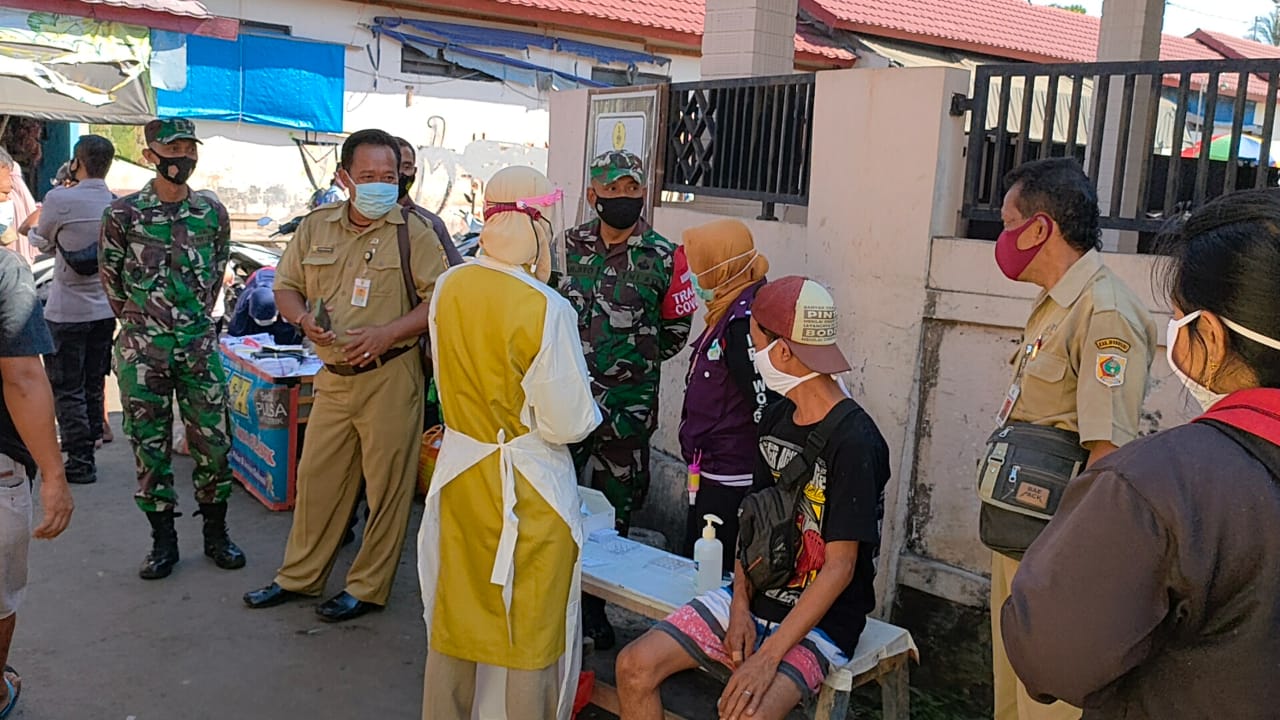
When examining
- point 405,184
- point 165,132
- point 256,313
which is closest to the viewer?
point 165,132

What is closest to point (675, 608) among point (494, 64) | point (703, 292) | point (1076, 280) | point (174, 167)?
point (703, 292)

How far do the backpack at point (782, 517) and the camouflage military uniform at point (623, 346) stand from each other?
4.54ft

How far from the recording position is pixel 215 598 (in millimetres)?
4680

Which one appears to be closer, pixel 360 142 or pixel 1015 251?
pixel 1015 251

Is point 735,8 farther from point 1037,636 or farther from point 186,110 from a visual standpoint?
point 186,110

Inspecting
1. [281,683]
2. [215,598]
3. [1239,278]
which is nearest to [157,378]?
[215,598]

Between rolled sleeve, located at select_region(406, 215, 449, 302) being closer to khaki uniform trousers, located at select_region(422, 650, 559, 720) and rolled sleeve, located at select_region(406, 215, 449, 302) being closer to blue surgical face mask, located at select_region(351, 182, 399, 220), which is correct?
blue surgical face mask, located at select_region(351, 182, 399, 220)

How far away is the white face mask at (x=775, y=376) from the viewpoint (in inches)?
117

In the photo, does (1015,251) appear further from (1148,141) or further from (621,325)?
(621,325)

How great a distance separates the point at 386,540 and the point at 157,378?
1400mm

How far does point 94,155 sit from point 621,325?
160 inches

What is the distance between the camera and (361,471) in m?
4.62

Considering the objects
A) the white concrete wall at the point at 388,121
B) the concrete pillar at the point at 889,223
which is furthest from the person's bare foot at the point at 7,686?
the white concrete wall at the point at 388,121

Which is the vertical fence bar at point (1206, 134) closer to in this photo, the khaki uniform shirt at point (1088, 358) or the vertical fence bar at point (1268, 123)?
the vertical fence bar at point (1268, 123)
